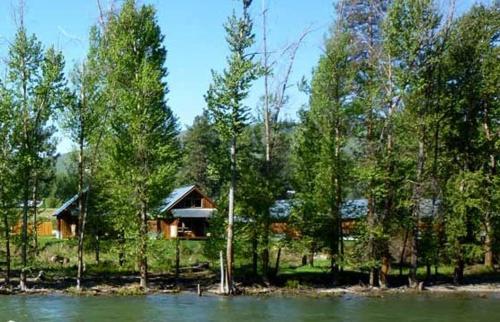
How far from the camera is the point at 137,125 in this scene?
125 ft

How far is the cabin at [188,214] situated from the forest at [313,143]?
2159 cm

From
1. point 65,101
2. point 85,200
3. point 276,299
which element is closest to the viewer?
point 276,299

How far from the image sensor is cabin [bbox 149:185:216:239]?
62.9 m

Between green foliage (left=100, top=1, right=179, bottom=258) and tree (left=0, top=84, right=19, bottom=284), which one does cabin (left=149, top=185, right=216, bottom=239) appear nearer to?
green foliage (left=100, top=1, right=179, bottom=258)

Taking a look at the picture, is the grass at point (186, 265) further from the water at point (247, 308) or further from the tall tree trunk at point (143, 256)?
the water at point (247, 308)

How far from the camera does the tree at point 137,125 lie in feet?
125

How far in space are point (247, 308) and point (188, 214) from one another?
3329 cm

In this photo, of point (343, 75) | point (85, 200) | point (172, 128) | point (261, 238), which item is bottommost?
point (261, 238)

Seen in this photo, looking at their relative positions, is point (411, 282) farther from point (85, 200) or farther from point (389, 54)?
point (85, 200)

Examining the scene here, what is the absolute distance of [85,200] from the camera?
4056 centimetres

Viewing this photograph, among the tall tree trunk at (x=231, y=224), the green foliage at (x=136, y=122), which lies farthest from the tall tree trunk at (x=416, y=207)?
the green foliage at (x=136, y=122)

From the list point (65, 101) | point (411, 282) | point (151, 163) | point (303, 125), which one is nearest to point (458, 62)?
point (303, 125)

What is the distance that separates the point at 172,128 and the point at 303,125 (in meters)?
8.53

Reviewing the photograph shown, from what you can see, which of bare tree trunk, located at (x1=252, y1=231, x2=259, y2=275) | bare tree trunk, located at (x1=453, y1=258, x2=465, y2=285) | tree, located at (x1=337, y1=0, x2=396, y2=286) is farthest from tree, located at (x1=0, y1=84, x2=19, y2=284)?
bare tree trunk, located at (x1=453, y1=258, x2=465, y2=285)
